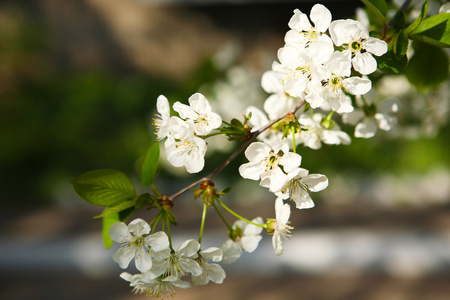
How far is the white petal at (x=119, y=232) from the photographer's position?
621mm

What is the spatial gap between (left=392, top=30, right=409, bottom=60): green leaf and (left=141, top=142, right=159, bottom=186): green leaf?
13.9 inches

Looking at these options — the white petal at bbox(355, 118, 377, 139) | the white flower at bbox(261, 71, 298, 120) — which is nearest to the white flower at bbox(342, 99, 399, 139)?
the white petal at bbox(355, 118, 377, 139)

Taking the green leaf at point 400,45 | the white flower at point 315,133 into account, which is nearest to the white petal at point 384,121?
the white flower at point 315,133

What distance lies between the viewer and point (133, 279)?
2.02 ft

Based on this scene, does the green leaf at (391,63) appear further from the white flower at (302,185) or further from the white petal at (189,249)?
the white petal at (189,249)

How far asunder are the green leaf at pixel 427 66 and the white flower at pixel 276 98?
23 centimetres

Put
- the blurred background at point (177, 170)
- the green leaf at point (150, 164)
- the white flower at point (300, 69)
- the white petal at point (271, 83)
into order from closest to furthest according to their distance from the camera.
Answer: the white flower at point (300, 69) → the green leaf at point (150, 164) → the white petal at point (271, 83) → the blurred background at point (177, 170)

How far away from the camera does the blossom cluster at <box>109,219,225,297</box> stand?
1.94 ft

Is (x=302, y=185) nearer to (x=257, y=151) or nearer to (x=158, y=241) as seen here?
(x=257, y=151)

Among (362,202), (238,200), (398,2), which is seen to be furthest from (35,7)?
(398,2)

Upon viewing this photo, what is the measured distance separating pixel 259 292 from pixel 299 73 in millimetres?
2329

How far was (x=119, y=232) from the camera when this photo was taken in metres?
0.63

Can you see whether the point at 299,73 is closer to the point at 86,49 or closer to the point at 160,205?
the point at 160,205

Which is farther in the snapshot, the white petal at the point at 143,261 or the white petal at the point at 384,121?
the white petal at the point at 384,121
